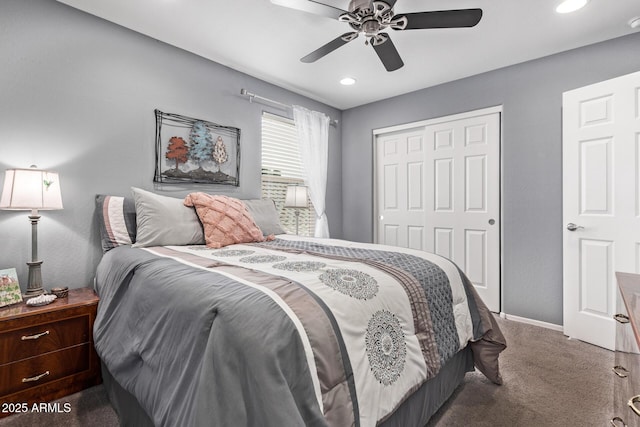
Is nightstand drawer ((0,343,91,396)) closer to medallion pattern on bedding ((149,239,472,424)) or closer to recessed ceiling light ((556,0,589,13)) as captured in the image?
medallion pattern on bedding ((149,239,472,424))

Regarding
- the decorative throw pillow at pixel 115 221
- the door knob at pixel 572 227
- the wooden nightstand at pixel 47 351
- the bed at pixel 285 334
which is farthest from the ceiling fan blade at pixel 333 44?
the door knob at pixel 572 227

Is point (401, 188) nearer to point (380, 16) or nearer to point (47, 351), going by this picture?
point (380, 16)

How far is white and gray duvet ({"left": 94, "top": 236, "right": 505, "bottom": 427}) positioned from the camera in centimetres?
84

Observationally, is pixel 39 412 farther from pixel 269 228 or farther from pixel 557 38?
pixel 557 38

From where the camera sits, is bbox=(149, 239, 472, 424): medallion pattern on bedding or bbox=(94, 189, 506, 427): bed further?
bbox=(149, 239, 472, 424): medallion pattern on bedding

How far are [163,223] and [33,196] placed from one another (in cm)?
70

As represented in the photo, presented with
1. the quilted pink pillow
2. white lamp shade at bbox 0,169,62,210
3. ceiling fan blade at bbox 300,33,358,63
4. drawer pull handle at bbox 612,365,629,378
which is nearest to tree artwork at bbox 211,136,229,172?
the quilted pink pillow

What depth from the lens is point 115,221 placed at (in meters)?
2.18

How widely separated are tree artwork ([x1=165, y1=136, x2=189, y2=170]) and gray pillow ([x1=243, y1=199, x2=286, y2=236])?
66 centimetres

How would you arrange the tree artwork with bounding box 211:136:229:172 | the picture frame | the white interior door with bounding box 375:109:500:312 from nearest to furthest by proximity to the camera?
1. the picture frame
2. the tree artwork with bounding box 211:136:229:172
3. the white interior door with bounding box 375:109:500:312

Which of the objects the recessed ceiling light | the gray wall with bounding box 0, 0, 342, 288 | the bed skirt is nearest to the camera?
the bed skirt

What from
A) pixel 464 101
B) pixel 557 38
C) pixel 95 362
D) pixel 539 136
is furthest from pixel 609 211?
pixel 95 362

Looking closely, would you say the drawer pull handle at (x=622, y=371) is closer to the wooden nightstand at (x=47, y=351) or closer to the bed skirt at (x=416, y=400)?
the bed skirt at (x=416, y=400)

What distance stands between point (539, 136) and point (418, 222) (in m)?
1.51
